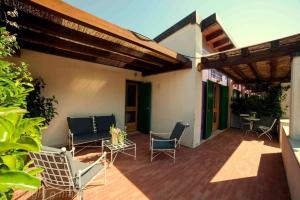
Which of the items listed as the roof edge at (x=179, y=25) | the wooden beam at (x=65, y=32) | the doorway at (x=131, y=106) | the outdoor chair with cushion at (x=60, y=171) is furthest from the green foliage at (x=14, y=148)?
the doorway at (x=131, y=106)

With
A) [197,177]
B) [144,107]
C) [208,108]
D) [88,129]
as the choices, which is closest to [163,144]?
[197,177]

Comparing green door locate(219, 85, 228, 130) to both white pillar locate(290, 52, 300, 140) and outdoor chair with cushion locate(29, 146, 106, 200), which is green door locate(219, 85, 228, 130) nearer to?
white pillar locate(290, 52, 300, 140)

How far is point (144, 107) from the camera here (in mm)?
6969

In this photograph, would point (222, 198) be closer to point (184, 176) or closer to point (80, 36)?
point (184, 176)

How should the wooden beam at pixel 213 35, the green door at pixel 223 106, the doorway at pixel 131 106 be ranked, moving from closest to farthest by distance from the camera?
1. the wooden beam at pixel 213 35
2. the doorway at pixel 131 106
3. the green door at pixel 223 106

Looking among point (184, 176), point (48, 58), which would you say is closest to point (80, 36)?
point (48, 58)

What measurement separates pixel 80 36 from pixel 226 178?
412 centimetres

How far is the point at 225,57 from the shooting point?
4.48 meters

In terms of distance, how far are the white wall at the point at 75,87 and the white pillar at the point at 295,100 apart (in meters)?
5.20

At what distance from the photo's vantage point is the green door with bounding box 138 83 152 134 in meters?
6.80

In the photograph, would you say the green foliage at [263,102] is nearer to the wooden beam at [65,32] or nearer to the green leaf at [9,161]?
the wooden beam at [65,32]

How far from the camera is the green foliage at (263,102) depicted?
25.5 feet

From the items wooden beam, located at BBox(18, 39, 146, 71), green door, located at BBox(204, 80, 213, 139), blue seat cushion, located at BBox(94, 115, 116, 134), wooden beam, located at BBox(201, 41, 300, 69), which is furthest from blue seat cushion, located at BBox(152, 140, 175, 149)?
wooden beam, located at BBox(18, 39, 146, 71)

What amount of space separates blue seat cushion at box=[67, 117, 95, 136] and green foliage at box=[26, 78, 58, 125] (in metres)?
0.53
